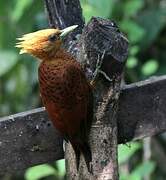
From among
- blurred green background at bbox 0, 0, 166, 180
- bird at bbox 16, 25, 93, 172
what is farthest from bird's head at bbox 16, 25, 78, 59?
blurred green background at bbox 0, 0, 166, 180

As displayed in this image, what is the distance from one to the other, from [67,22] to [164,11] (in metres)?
1.43

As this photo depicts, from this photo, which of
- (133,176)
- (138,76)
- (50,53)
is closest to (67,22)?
(50,53)

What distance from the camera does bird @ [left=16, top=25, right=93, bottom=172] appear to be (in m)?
1.67

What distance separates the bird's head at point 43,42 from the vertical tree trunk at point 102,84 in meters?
0.06

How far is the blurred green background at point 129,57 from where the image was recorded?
2.86m

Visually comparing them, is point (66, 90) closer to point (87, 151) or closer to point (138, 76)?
point (87, 151)

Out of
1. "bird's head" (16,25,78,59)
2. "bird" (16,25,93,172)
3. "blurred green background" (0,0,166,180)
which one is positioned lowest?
"blurred green background" (0,0,166,180)

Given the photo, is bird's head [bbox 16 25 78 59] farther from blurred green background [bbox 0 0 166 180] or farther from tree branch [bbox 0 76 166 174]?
blurred green background [bbox 0 0 166 180]

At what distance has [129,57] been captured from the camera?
9.34 ft

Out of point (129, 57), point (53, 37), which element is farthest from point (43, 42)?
point (129, 57)

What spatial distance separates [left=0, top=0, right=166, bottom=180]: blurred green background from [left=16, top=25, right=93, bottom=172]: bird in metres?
1.05

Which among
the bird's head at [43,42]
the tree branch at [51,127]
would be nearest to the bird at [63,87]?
the bird's head at [43,42]

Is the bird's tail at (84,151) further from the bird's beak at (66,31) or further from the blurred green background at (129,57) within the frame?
the blurred green background at (129,57)

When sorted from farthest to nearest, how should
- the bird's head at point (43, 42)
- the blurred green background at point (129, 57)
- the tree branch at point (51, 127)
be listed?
1. the blurred green background at point (129, 57)
2. the tree branch at point (51, 127)
3. the bird's head at point (43, 42)
